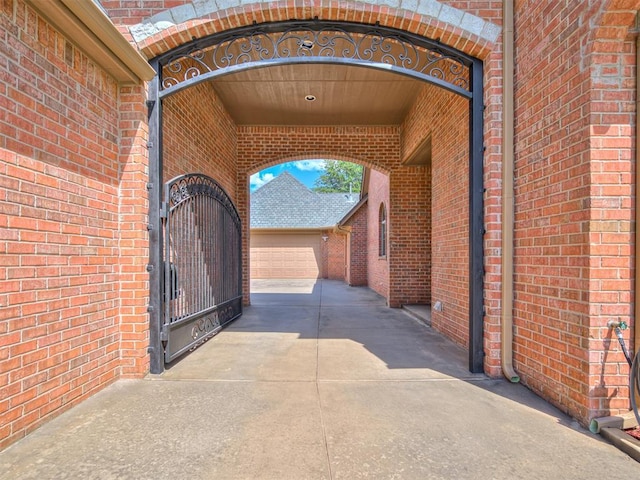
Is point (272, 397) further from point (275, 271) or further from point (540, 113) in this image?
point (275, 271)

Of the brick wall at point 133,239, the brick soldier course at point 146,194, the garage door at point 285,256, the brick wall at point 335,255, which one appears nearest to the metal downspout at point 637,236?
the brick soldier course at point 146,194

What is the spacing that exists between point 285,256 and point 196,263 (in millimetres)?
12538

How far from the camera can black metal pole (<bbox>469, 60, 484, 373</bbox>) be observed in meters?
3.56

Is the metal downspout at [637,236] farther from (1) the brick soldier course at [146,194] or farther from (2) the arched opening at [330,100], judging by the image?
(2) the arched opening at [330,100]

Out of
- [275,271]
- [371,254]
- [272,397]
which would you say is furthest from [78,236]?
[275,271]

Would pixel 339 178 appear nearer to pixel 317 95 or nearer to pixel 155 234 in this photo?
pixel 317 95

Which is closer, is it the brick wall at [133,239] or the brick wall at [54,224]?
the brick wall at [54,224]

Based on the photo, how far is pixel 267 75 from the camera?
5.81 m

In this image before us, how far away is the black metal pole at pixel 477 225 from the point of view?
11.7 feet

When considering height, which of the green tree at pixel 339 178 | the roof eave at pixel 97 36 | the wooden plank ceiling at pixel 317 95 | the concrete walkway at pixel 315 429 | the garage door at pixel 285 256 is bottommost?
the concrete walkway at pixel 315 429

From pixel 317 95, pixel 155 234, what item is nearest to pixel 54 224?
pixel 155 234

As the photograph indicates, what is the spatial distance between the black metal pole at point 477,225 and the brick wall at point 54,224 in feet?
11.6

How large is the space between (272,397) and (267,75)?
199 inches

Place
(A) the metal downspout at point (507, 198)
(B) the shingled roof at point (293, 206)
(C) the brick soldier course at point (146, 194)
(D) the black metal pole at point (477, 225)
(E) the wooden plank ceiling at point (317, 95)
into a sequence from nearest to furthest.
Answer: (C) the brick soldier course at point (146, 194) < (A) the metal downspout at point (507, 198) < (D) the black metal pole at point (477, 225) < (E) the wooden plank ceiling at point (317, 95) < (B) the shingled roof at point (293, 206)
